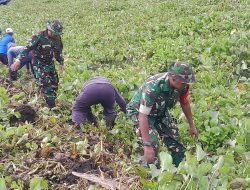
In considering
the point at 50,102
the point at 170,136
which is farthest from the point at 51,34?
the point at 170,136

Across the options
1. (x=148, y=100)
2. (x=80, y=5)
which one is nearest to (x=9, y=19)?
(x=80, y=5)

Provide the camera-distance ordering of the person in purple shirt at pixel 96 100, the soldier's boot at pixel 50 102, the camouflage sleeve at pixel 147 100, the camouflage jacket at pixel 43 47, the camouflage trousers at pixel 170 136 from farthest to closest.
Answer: the soldier's boot at pixel 50 102 → the camouflage jacket at pixel 43 47 → the person in purple shirt at pixel 96 100 → the camouflage trousers at pixel 170 136 → the camouflage sleeve at pixel 147 100

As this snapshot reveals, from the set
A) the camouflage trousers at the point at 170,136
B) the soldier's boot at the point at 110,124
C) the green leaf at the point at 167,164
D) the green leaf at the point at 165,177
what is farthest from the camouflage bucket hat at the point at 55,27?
the green leaf at the point at 165,177

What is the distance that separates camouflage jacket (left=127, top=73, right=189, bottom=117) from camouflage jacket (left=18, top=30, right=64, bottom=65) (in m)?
2.80

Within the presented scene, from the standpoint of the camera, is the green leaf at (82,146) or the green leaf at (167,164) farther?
the green leaf at (82,146)

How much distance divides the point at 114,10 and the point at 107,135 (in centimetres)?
1608

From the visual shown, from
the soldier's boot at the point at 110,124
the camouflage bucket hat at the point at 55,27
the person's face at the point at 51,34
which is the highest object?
the camouflage bucket hat at the point at 55,27

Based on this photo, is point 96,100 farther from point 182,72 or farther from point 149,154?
point 182,72

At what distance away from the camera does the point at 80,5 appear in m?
25.6

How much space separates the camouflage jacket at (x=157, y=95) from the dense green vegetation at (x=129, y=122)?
26.0 inches

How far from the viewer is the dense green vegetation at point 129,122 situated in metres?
4.61

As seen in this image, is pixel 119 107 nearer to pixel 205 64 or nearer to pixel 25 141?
pixel 25 141

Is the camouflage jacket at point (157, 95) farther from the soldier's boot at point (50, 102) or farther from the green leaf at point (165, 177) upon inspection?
the soldier's boot at point (50, 102)

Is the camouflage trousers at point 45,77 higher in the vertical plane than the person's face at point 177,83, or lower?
lower
